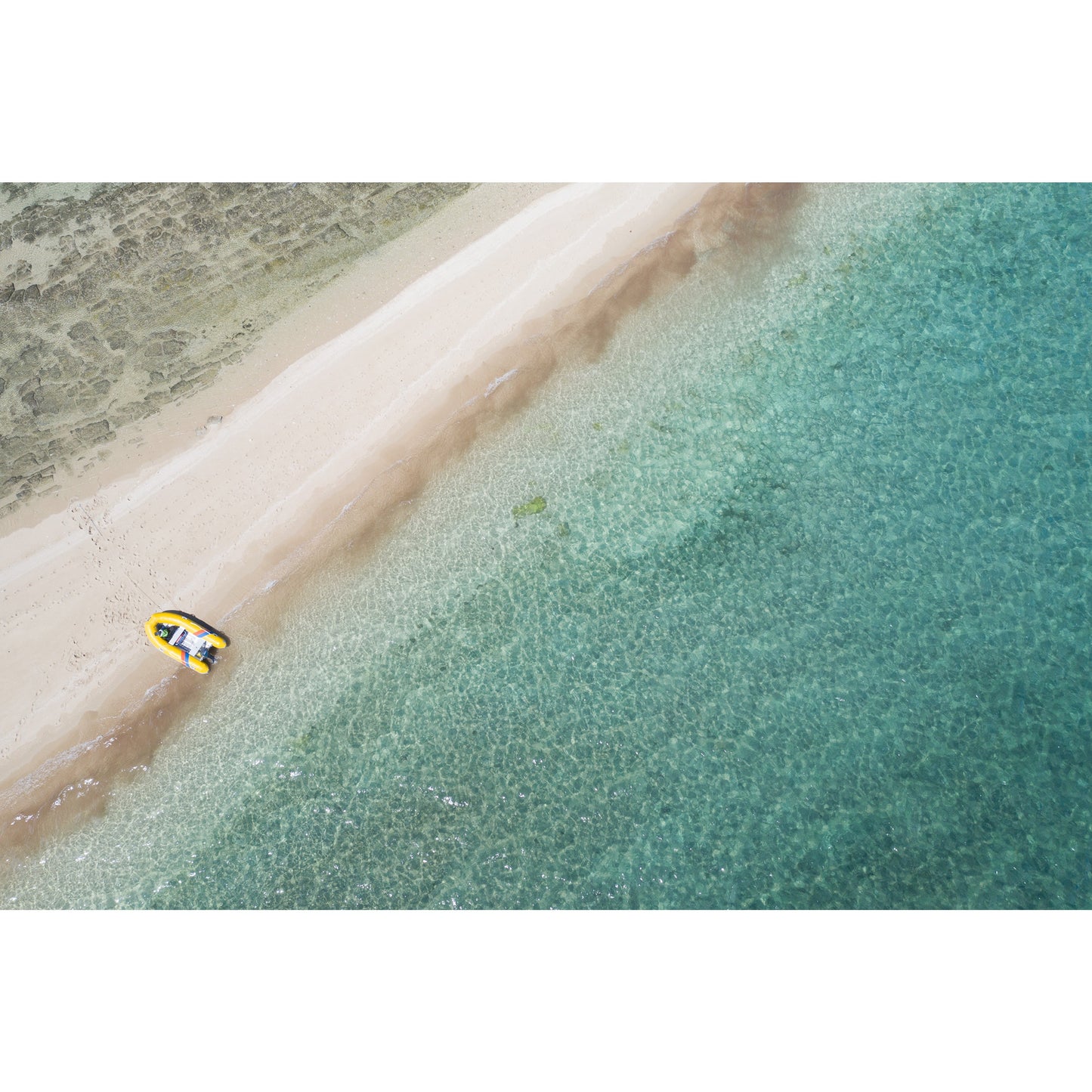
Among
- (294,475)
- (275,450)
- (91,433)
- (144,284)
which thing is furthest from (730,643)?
(144,284)

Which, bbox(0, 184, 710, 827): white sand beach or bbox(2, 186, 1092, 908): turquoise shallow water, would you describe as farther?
bbox(0, 184, 710, 827): white sand beach

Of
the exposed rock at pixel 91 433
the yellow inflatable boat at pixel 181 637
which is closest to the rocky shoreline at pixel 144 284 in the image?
the exposed rock at pixel 91 433

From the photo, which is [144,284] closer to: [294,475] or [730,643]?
[294,475]

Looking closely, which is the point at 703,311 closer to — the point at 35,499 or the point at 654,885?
the point at 654,885

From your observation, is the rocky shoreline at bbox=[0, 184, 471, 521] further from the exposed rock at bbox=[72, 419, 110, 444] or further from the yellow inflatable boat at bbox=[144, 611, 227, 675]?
the yellow inflatable boat at bbox=[144, 611, 227, 675]

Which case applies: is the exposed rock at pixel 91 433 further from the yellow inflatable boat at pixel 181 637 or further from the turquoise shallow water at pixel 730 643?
the turquoise shallow water at pixel 730 643

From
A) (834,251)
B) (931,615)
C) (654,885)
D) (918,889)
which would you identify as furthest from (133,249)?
(918,889)

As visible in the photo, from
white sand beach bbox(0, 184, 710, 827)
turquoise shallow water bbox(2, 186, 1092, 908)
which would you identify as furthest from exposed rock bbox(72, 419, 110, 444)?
turquoise shallow water bbox(2, 186, 1092, 908)
